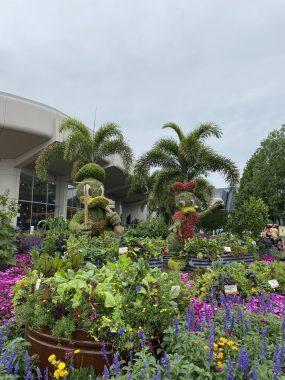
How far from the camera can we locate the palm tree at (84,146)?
569 inches

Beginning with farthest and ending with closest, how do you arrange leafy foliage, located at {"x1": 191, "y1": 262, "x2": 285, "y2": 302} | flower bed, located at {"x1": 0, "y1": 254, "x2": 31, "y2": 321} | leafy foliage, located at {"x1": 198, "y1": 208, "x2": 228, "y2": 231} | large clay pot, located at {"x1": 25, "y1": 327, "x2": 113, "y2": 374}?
leafy foliage, located at {"x1": 198, "y1": 208, "x2": 228, "y2": 231}
leafy foliage, located at {"x1": 191, "y1": 262, "x2": 285, "y2": 302}
flower bed, located at {"x1": 0, "y1": 254, "x2": 31, "y2": 321}
large clay pot, located at {"x1": 25, "y1": 327, "x2": 113, "y2": 374}

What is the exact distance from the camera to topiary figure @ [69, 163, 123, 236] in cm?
965

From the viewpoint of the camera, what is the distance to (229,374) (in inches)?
75.1

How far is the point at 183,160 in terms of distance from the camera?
15211 mm

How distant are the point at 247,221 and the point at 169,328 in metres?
10.8

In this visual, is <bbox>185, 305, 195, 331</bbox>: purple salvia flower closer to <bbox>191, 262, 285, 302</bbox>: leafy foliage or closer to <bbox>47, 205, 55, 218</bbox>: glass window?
<bbox>191, 262, 285, 302</bbox>: leafy foliage

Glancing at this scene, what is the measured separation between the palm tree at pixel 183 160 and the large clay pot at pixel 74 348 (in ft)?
40.7

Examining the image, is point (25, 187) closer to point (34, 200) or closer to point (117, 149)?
point (34, 200)

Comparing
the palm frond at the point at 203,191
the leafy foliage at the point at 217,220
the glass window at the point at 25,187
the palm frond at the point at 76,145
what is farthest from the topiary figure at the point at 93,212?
the glass window at the point at 25,187

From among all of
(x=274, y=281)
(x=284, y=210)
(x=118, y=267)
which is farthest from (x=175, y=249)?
(x=284, y=210)

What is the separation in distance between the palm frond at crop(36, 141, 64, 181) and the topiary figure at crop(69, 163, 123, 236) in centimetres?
447

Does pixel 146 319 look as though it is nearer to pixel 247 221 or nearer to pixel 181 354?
pixel 181 354

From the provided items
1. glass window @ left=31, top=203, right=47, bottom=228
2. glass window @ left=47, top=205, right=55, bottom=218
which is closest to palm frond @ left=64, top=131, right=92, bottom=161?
glass window @ left=31, top=203, right=47, bottom=228

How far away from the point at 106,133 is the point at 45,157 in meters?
2.65
